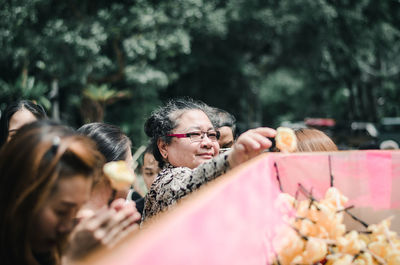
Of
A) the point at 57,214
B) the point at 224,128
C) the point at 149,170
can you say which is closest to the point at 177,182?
the point at 57,214

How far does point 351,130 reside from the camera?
13.0 metres

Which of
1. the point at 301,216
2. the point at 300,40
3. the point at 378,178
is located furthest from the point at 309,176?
the point at 300,40

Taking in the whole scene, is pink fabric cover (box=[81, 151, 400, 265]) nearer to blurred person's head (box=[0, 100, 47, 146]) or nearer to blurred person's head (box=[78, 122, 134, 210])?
blurred person's head (box=[78, 122, 134, 210])

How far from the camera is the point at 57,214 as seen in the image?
1.06 meters

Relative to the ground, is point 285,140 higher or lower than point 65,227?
higher

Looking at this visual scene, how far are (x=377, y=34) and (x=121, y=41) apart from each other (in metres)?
9.62

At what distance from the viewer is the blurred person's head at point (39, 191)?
39.9 inches

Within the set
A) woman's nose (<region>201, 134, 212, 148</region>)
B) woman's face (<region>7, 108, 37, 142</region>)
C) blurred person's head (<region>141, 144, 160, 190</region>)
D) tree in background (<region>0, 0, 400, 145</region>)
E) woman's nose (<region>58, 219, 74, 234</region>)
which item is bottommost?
blurred person's head (<region>141, 144, 160, 190</region>)

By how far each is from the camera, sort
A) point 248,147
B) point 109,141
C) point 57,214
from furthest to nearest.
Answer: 1. point 109,141
2. point 248,147
3. point 57,214

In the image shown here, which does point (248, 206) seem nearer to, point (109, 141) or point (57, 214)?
point (57, 214)

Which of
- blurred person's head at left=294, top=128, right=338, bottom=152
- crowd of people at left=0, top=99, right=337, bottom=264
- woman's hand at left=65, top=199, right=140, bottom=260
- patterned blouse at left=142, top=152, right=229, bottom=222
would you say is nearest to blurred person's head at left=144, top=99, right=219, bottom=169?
patterned blouse at left=142, top=152, right=229, bottom=222

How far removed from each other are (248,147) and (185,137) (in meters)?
0.66

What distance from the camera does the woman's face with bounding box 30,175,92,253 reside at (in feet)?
3.40

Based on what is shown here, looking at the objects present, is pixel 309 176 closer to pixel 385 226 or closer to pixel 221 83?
pixel 385 226
